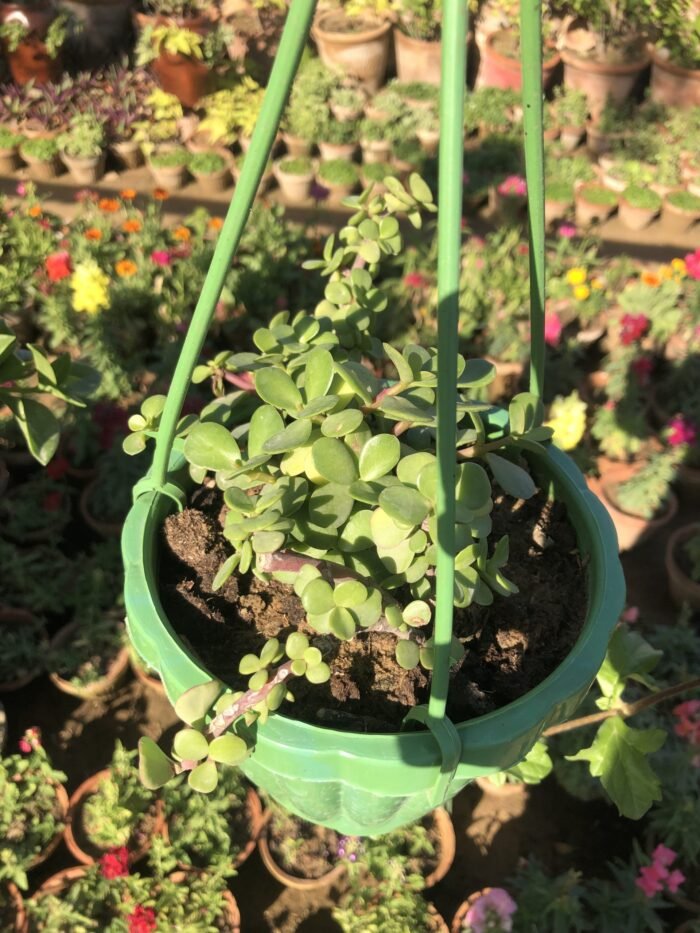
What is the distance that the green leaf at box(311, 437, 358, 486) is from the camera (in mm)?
734

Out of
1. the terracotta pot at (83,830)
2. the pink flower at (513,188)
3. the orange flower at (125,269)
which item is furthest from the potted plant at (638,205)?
the terracotta pot at (83,830)

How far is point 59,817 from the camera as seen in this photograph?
1.92m

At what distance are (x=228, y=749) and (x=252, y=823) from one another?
1460 millimetres

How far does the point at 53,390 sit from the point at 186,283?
194cm

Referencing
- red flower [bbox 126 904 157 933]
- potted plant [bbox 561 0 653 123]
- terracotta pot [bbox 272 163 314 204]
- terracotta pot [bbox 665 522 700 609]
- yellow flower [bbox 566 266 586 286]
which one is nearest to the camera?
red flower [bbox 126 904 157 933]

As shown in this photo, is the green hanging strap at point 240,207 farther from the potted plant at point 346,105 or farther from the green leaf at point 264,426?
the potted plant at point 346,105

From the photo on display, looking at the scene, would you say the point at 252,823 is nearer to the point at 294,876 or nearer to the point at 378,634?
the point at 294,876

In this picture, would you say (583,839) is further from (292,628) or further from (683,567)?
(292,628)

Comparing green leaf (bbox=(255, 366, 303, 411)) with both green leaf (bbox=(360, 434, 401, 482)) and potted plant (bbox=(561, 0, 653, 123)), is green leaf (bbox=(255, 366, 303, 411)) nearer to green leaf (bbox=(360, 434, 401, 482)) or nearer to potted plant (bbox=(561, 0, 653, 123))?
green leaf (bbox=(360, 434, 401, 482))

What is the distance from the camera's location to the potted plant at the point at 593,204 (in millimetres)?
3949

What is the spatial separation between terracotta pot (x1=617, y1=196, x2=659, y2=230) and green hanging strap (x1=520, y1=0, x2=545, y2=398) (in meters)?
3.61

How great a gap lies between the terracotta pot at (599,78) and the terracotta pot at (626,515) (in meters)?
3.01

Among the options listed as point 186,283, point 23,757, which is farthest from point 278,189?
point 23,757

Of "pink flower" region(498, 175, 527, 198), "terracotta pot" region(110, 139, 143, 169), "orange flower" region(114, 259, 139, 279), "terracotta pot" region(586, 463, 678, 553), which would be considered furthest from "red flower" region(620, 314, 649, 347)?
"terracotta pot" region(110, 139, 143, 169)
